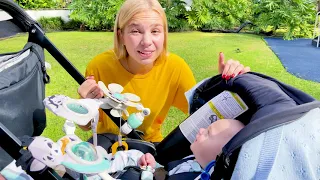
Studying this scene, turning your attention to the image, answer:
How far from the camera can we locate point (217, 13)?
10.4 metres

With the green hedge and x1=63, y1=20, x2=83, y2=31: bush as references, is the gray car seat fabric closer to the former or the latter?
the green hedge

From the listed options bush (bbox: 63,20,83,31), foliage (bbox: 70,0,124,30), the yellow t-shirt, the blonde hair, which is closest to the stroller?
the yellow t-shirt

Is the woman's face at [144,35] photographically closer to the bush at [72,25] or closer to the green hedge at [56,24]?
the green hedge at [56,24]

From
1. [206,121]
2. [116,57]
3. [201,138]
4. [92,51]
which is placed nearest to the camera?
[201,138]

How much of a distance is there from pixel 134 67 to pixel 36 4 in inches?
385

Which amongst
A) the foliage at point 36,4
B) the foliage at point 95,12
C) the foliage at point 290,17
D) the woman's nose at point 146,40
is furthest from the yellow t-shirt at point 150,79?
the foliage at point 36,4

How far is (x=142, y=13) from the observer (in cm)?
169

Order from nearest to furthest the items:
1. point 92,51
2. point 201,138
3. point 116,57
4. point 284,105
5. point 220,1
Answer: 1. point 284,105
2. point 201,138
3. point 116,57
4. point 92,51
5. point 220,1

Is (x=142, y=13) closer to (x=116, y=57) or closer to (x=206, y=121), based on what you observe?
(x=116, y=57)

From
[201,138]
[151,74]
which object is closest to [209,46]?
[151,74]

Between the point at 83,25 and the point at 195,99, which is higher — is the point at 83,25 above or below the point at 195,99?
below

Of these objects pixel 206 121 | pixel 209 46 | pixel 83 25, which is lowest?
pixel 83 25

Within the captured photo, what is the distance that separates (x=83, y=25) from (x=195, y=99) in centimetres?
910

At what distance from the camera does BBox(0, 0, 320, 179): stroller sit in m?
0.89
